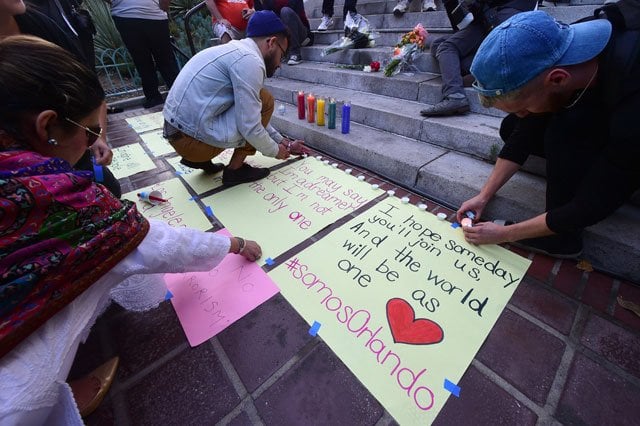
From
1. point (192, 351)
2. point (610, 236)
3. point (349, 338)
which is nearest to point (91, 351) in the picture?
point (192, 351)

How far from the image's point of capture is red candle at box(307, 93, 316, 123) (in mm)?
2773

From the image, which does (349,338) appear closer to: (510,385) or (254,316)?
(254,316)

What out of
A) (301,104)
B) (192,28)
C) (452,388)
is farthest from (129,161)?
(192,28)

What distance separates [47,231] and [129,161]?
231 cm

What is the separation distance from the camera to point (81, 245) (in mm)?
750

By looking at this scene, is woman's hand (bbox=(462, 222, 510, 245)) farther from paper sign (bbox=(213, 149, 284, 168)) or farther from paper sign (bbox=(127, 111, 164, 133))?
paper sign (bbox=(127, 111, 164, 133))

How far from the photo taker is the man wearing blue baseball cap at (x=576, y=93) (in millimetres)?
950

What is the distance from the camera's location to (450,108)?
89.0 inches

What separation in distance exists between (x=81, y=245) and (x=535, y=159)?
7.49ft

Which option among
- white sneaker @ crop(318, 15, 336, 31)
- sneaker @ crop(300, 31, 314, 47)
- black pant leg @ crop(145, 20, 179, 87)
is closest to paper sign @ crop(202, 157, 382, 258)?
sneaker @ crop(300, 31, 314, 47)

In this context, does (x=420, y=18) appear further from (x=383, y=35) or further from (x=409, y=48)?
(x=409, y=48)

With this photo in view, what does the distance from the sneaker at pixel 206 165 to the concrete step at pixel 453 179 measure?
0.94 metres

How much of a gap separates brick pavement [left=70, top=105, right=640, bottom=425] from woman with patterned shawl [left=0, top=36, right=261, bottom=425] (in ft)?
1.08

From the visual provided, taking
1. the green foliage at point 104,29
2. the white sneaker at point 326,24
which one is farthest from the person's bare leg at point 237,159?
the green foliage at point 104,29
